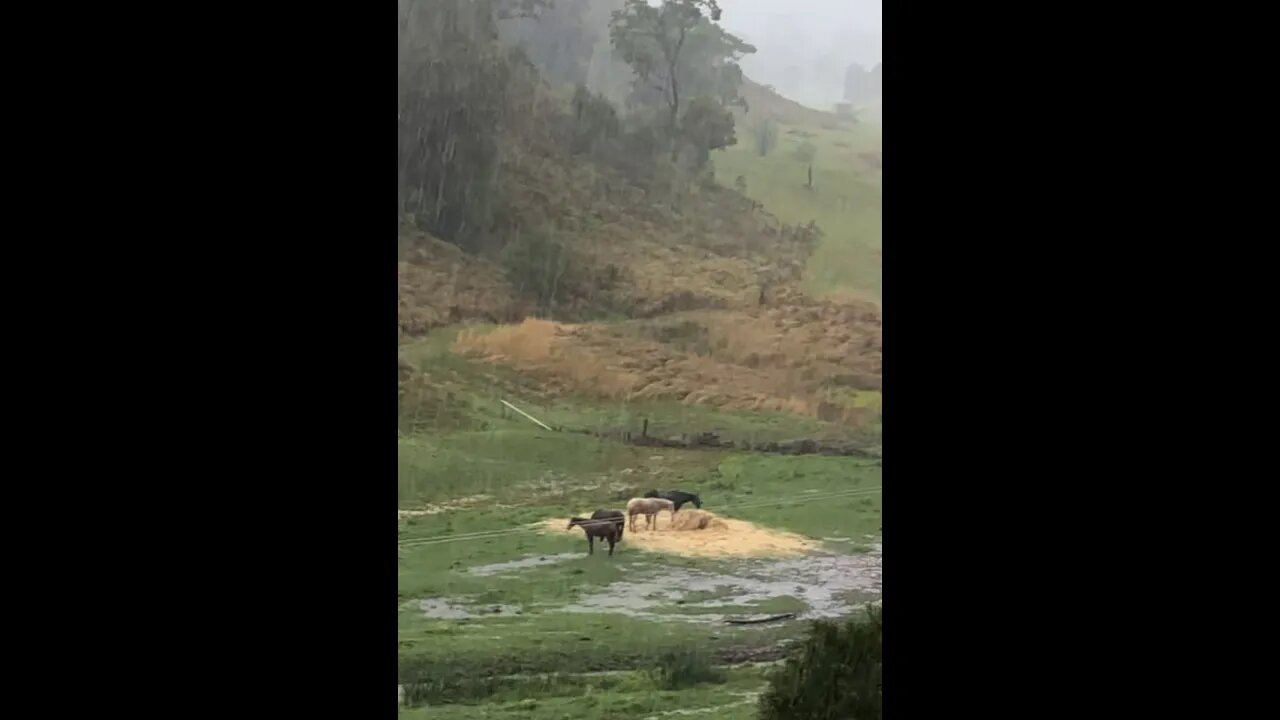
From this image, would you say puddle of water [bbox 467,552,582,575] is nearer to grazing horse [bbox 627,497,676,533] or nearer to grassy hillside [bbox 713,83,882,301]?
grazing horse [bbox 627,497,676,533]

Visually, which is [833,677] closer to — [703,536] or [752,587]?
[752,587]

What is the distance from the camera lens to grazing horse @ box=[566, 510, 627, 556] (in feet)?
7.89

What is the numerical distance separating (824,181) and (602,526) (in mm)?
955

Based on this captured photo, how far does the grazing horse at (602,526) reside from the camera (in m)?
2.41

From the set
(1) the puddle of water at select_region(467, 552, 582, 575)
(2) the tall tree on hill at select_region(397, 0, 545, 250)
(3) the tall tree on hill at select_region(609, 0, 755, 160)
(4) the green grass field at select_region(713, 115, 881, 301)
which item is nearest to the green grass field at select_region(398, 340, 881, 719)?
(1) the puddle of water at select_region(467, 552, 582, 575)

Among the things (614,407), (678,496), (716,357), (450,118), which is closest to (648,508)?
(678,496)

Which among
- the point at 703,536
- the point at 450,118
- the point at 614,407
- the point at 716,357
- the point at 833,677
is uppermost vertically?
the point at 450,118

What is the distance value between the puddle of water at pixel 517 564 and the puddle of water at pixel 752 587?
4.2 inches

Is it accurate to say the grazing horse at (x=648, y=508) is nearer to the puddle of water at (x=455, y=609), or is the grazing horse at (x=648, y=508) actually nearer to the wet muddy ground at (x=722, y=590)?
the wet muddy ground at (x=722, y=590)

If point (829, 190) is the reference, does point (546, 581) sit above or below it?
below

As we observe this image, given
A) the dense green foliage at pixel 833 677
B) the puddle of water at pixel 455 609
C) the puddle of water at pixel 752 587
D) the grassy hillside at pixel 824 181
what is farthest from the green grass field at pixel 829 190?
the puddle of water at pixel 455 609

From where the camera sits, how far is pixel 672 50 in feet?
8.27

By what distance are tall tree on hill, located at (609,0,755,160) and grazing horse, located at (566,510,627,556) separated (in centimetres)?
83
